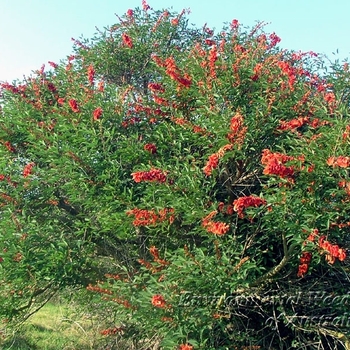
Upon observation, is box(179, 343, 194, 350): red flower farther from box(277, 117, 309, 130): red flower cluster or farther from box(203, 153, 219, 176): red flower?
box(277, 117, 309, 130): red flower cluster

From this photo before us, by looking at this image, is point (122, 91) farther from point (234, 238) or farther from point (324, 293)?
point (324, 293)

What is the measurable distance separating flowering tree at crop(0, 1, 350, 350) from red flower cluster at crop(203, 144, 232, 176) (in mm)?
11

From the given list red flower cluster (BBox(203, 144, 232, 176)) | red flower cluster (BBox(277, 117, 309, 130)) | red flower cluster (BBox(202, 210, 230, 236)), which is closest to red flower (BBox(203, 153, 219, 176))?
red flower cluster (BBox(203, 144, 232, 176))

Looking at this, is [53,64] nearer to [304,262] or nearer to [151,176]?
[151,176]

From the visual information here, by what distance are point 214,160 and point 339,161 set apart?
88cm

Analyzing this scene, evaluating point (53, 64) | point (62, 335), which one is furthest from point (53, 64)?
point (62, 335)

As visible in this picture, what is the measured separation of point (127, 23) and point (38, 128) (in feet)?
6.79

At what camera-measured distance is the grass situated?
21.2 ft

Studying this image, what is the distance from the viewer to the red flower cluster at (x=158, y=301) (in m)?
3.67

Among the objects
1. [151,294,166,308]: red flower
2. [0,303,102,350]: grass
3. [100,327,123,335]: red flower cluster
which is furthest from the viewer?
[0,303,102,350]: grass

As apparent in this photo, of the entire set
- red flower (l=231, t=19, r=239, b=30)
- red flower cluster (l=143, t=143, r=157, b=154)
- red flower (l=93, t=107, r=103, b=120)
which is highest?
red flower (l=231, t=19, r=239, b=30)

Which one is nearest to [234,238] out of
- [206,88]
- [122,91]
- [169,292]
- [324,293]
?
[169,292]

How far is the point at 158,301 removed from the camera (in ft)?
12.1

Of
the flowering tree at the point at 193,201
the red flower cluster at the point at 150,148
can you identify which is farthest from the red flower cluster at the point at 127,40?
the red flower cluster at the point at 150,148
